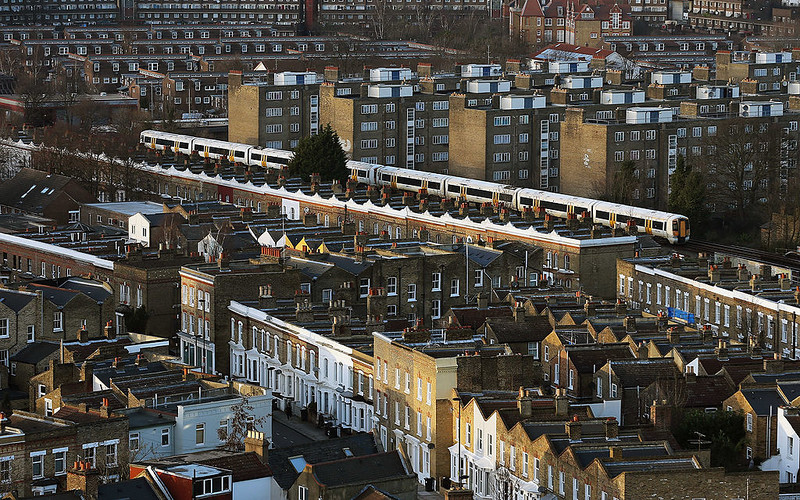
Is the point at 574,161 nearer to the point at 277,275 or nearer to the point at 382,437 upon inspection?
the point at 277,275

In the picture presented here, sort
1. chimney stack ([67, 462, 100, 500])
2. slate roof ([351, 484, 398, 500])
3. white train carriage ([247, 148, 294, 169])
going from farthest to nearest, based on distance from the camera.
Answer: white train carriage ([247, 148, 294, 169]) < slate roof ([351, 484, 398, 500]) < chimney stack ([67, 462, 100, 500])

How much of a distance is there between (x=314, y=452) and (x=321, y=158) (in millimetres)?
65377

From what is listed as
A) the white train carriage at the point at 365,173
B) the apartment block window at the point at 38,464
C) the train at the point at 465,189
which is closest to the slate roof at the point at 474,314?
the train at the point at 465,189

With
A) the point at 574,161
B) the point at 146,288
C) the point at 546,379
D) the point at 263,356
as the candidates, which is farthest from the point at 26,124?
the point at 546,379

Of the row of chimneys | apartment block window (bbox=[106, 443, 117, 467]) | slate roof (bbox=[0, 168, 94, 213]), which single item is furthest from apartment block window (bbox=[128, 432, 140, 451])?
slate roof (bbox=[0, 168, 94, 213])

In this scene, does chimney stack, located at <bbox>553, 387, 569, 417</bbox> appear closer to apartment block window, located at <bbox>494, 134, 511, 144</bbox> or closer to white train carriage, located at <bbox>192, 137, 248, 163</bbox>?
apartment block window, located at <bbox>494, 134, 511, 144</bbox>

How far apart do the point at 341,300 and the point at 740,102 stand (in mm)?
56318

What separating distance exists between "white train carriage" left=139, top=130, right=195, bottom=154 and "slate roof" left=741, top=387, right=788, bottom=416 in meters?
78.1

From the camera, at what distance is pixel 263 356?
248 ft

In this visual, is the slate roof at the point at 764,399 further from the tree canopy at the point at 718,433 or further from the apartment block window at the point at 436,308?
the apartment block window at the point at 436,308

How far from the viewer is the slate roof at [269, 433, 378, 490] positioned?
54812mm

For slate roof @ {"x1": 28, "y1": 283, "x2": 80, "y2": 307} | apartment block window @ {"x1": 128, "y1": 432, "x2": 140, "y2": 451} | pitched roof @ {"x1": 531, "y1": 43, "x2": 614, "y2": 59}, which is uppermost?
pitched roof @ {"x1": 531, "y1": 43, "x2": 614, "y2": 59}

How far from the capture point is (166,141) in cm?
14038

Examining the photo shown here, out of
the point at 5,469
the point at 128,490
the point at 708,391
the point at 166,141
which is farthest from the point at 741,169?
the point at 128,490
